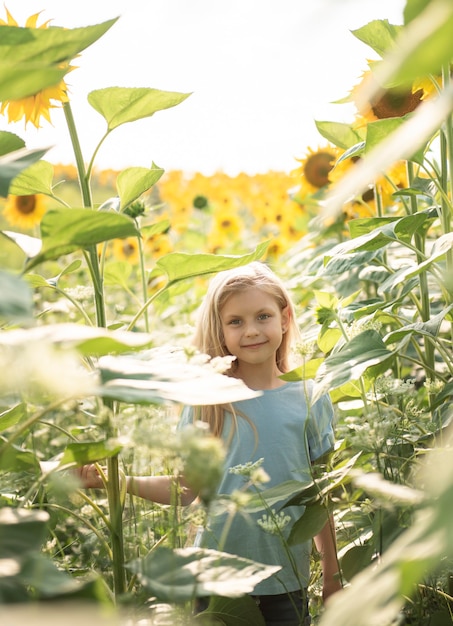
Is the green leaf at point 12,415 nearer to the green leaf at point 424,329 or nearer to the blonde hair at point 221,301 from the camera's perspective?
the green leaf at point 424,329

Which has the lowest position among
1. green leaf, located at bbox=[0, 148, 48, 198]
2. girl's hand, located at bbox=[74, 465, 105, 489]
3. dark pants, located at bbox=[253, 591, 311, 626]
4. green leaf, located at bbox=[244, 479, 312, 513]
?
dark pants, located at bbox=[253, 591, 311, 626]

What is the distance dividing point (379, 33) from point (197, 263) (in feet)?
1.59

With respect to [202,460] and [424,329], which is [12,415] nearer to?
[202,460]

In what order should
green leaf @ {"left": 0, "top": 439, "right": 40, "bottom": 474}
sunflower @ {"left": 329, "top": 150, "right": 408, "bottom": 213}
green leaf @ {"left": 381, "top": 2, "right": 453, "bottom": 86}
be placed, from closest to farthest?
green leaf @ {"left": 381, "top": 2, "right": 453, "bottom": 86} < green leaf @ {"left": 0, "top": 439, "right": 40, "bottom": 474} < sunflower @ {"left": 329, "top": 150, "right": 408, "bottom": 213}

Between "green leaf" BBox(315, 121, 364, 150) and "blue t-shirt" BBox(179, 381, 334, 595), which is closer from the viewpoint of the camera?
"blue t-shirt" BBox(179, 381, 334, 595)

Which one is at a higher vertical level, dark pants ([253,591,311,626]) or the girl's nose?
the girl's nose

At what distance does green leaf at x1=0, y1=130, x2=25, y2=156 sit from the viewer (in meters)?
0.67

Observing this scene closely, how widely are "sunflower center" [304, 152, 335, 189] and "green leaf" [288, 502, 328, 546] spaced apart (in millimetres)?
1764

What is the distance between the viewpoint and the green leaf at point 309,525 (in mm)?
814

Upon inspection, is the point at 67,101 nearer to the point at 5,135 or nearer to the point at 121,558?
the point at 5,135

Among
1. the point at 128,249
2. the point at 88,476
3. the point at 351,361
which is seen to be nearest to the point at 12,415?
the point at 88,476

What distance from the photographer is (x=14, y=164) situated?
0.51 metres

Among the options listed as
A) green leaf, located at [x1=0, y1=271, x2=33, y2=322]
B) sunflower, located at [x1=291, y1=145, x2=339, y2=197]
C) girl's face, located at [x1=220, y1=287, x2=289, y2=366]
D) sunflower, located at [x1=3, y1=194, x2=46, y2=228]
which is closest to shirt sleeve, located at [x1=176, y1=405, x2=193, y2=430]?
girl's face, located at [x1=220, y1=287, x2=289, y2=366]

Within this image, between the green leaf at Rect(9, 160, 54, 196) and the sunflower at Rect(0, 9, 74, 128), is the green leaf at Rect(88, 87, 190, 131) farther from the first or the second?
the sunflower at Rect(0, 9, 74, 128)
